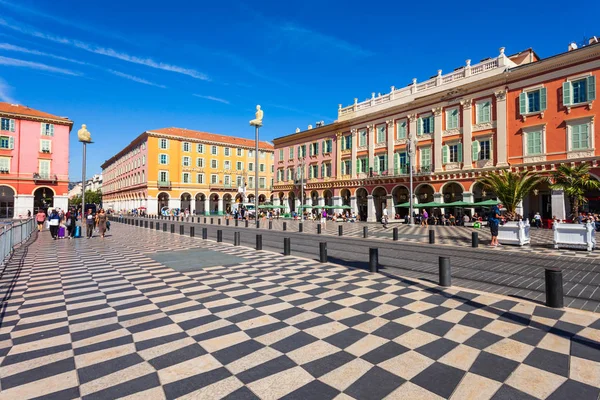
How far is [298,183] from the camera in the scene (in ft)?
144

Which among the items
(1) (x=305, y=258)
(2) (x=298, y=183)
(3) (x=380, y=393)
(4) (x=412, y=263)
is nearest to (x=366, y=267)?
(4) (x=412, y=263)

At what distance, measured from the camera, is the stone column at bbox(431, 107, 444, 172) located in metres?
30.3

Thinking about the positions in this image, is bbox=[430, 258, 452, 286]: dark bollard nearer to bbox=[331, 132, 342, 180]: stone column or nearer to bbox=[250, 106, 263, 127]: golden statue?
bbox=[250, 106, 263, 127]: golden statue

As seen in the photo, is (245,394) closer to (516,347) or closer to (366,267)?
(516,347)

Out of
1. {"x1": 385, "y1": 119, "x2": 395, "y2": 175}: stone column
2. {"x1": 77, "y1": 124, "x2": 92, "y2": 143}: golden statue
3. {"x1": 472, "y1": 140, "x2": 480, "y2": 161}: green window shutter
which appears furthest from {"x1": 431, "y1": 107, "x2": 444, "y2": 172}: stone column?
{"x1": 77, "y1": 124, "x2": 92, "y2": 143}: golden statue

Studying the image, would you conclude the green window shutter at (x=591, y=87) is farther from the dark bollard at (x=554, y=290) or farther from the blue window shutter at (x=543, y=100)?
the dark bollard at (x=554, y=290)

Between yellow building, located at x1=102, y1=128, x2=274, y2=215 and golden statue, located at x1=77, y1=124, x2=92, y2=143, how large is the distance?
3187cm

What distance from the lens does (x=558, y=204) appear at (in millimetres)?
23453

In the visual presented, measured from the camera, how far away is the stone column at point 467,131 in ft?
92.7

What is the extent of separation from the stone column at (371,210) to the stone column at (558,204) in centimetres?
1629

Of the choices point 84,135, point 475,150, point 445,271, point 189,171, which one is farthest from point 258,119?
point 189,171

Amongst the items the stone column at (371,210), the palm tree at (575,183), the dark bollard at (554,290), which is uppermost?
the palm tree at (575,183)

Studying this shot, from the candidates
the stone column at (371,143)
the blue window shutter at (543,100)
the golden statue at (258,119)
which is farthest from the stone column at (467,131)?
the golden statue at (258,119)

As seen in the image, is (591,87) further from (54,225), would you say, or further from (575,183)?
(54,225)
